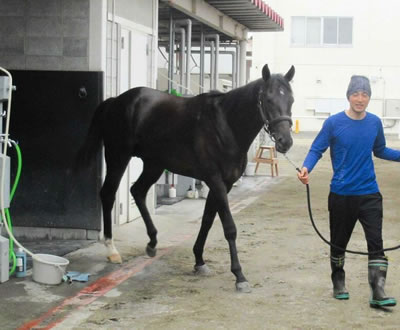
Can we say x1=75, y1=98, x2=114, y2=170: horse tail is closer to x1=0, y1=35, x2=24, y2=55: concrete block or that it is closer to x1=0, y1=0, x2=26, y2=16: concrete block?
x1=0, y1=35, x2=24, y2=55: concrete block

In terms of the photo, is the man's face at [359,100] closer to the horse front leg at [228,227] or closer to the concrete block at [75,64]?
the horse front leg at [228,227]

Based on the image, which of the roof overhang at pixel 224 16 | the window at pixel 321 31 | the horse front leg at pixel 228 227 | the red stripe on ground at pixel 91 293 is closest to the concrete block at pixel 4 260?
the red stripe on ground at pixel 91 293

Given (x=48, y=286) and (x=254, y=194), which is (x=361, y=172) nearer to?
(x=48, y=286)

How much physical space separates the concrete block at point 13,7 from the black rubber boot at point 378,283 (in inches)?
185

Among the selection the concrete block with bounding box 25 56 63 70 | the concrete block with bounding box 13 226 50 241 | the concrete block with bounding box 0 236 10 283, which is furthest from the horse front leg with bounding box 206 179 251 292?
the concrete block with bounding box 25 56 63 70

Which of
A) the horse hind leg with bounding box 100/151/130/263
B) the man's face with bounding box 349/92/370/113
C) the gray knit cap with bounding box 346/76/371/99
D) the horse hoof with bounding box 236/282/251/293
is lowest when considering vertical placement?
the horse hoof with bounding box 236/282/251/293

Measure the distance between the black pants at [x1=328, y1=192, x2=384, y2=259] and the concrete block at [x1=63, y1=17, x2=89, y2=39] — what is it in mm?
3524

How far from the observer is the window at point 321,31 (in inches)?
1367

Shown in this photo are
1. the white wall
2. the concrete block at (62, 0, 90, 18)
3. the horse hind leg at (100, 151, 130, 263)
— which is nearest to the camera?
the horse hind leg at (100, 151, 130, 263)

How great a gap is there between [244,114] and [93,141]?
5.92 ft

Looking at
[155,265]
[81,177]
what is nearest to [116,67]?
[81,177]

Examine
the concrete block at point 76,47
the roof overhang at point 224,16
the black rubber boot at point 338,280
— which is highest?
the roof overhang at point 224,16

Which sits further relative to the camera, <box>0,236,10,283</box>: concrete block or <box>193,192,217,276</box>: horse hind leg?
<box>193,192,217,276</box>: horse hind leg

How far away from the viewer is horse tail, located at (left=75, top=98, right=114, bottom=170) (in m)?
7.21
